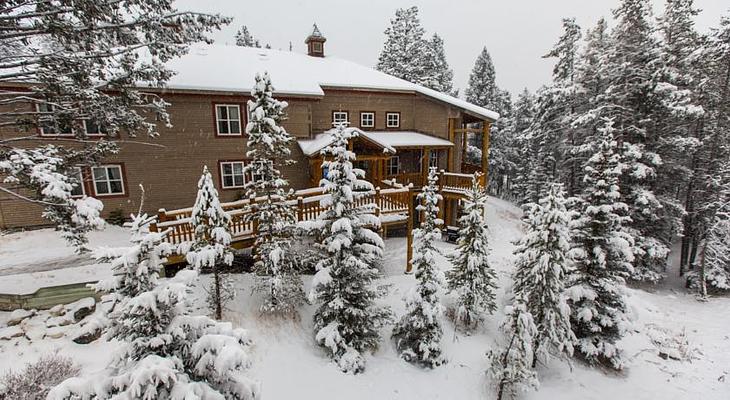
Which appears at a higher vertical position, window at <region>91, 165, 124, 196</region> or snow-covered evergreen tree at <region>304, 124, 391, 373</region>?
window at <region>91, 165, 124, 196</region>

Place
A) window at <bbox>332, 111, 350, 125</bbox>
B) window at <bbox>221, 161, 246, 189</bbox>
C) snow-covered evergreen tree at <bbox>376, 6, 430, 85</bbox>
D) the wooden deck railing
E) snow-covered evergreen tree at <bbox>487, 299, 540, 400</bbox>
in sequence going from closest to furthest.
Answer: snow-covered evergreen tree at <bbox>487, 299, 540, 400</bbox> → the wooden deck railing → window at <bbox>221, 161, 246, 189</bbox> → window at <bbox>332, 111, 350, 125</bbox> → snow-covered evergreen tree at <bbox>376, 6, 430, 85</bbox>

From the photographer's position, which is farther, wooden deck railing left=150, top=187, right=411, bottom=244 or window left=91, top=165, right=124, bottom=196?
window left=91, top=165, right=124, bottom=196

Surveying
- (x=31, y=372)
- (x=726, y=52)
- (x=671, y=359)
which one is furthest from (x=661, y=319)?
(x=31, y=372)

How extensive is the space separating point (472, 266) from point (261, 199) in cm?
732

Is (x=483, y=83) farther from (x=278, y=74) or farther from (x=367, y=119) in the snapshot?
(x=278, y=74)

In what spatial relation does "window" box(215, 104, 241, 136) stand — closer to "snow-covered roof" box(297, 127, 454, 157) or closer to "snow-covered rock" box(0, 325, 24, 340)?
"snow-covered roof" box(297, 127, 454, 157)

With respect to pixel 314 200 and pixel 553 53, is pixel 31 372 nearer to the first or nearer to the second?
pixel 314 200

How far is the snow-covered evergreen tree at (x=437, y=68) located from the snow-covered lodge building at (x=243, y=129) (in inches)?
616

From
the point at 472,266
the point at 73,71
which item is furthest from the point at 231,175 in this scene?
the point at 472,266

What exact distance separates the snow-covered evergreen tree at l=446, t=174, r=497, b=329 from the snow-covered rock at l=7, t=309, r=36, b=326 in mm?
12228

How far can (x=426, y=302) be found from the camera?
33.6 feet

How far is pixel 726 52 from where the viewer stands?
60.3 feet

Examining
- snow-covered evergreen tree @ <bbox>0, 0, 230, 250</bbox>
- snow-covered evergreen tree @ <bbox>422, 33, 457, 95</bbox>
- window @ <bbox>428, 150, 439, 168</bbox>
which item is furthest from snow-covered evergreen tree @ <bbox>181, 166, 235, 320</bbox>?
snow-covered evergreen tree @ <bbox>422, 33, 457, 95</bbox>

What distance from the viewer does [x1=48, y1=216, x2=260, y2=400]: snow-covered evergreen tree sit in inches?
155
